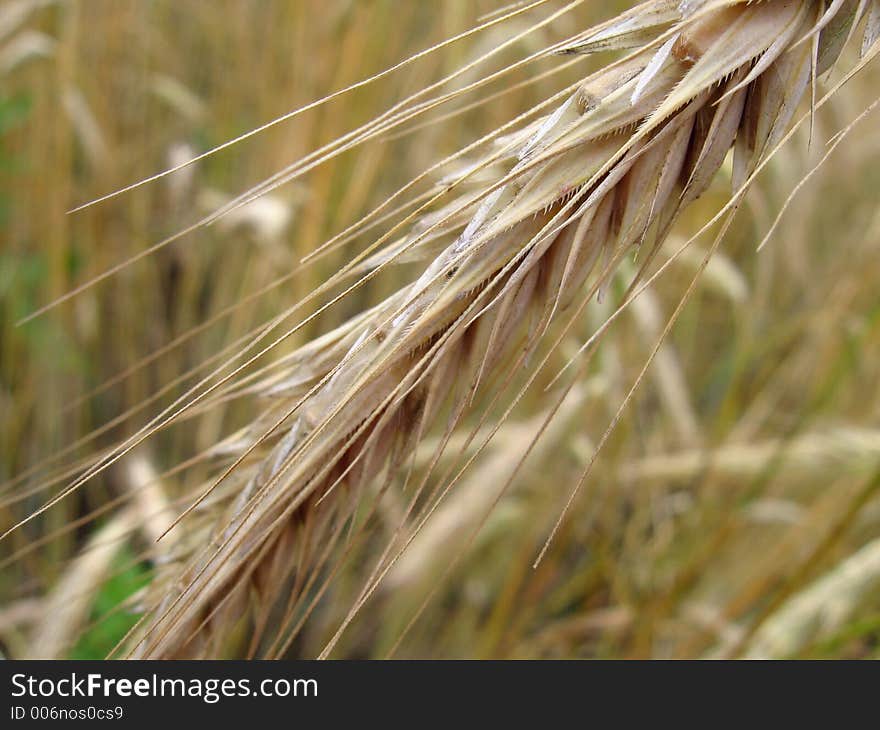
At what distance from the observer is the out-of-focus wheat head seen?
32 cm

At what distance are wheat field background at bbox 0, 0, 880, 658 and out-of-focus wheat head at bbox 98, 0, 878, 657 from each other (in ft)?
1.41

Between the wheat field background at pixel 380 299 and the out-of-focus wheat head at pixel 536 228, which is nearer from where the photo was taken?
the out-of-focus wheat head at pixel 536 228

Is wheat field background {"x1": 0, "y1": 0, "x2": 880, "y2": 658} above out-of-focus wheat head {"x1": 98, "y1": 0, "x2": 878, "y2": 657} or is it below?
below

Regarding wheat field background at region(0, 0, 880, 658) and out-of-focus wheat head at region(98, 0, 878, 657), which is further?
wheat field background at region(0, 0, 880, 658)

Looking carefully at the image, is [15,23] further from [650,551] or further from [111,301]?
[650,551]

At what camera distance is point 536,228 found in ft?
1.12

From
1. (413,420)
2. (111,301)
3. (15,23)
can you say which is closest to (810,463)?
(413,420)

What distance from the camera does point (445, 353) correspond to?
37 centimetres

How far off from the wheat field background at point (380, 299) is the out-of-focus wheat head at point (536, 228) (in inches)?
16.9

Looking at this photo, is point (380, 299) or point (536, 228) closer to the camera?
point (536, 228)

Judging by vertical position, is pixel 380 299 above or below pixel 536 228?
below

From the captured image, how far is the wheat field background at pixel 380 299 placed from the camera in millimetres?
941

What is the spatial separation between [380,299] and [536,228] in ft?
2.85

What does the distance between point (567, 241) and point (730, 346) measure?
122 centimetres
